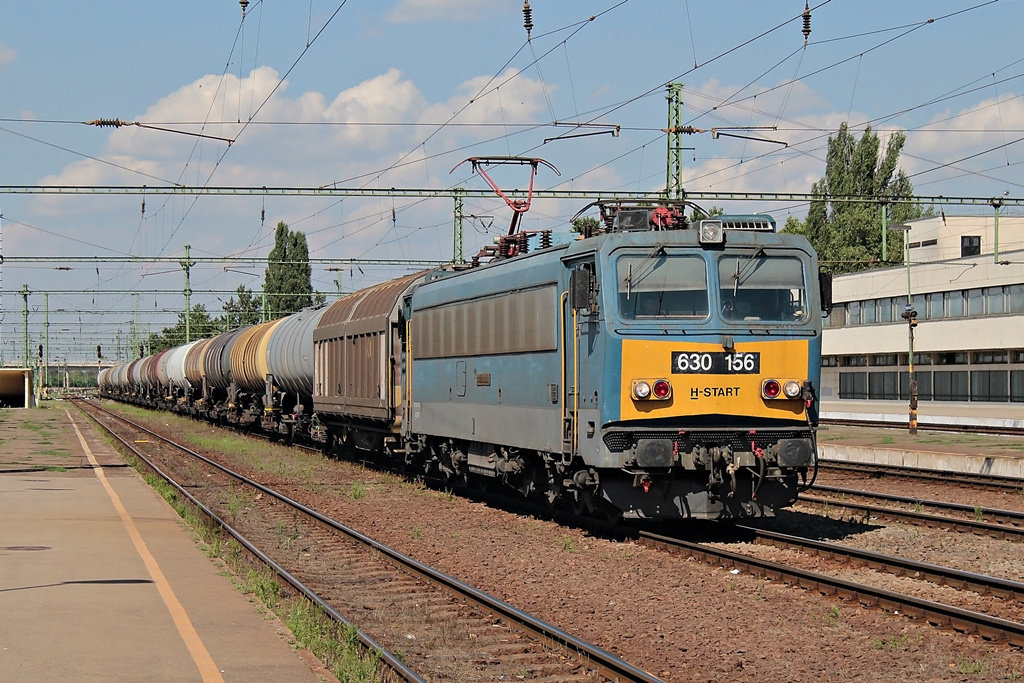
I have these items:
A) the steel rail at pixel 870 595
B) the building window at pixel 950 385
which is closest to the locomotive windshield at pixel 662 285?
the steel rail at pixel 870 595

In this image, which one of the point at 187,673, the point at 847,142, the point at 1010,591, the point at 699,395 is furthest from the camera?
the point at 847,142

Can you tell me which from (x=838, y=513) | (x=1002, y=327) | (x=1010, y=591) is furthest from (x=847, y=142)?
(x=1010, y=591)

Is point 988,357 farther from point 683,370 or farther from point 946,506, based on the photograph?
point 683,370

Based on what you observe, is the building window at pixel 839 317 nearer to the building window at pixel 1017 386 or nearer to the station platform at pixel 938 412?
the station platform at pixel 938 412

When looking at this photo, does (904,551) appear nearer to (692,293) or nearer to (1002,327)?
(692,293)

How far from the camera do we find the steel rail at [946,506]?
15.8 metres

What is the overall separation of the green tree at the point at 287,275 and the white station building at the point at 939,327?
42.6 m

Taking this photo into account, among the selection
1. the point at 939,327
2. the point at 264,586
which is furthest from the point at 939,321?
the point at 264,586

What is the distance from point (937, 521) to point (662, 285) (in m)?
5.00

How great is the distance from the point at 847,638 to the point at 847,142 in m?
72.9

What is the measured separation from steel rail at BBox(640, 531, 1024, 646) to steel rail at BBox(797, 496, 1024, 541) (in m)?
3.75

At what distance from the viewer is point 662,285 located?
1377 cm

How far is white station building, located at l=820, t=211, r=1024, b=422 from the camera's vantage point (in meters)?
54.0

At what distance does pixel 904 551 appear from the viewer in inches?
534
